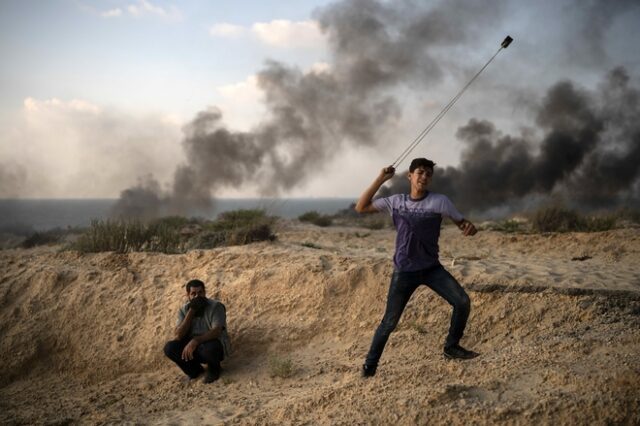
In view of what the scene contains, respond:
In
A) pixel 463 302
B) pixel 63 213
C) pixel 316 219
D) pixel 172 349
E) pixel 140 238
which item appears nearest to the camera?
pixel 463 302

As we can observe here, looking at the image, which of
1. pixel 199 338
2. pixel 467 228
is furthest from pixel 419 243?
pixel 199 338

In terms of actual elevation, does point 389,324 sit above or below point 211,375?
above

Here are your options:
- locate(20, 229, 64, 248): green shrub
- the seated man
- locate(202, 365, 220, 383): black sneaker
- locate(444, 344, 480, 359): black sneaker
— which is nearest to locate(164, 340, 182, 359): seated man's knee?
the seated man

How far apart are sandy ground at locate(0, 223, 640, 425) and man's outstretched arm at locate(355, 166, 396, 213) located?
179cm

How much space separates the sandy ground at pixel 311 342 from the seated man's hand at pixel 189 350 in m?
0.45

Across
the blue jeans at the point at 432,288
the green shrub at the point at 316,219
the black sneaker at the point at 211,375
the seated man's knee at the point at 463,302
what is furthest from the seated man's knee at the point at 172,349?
the green shrub at the point at 316,219

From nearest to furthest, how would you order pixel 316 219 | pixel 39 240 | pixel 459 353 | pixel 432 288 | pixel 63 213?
pixel 432 288 < pixel 459 353 < pixel 39 240 < pixel 316 219 < pixel 63 213

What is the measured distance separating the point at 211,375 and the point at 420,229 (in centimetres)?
363

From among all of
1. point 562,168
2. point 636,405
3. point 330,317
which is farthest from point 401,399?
point 562,168

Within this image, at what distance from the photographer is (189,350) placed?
22.2ft

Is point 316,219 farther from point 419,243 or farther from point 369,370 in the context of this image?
point 419,243

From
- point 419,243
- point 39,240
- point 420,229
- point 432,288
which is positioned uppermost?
point 420,229

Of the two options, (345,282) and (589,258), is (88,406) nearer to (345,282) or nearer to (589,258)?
(345,282)

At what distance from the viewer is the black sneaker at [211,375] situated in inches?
276
